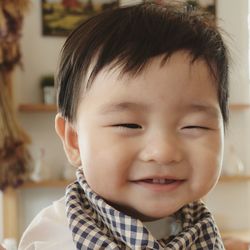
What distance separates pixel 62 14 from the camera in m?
2.28

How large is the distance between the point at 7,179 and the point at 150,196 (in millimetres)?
1561

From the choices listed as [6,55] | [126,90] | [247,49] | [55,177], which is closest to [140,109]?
[126,90]

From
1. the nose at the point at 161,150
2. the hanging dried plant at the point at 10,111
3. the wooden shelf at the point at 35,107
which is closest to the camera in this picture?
the nose at the point at 161,150

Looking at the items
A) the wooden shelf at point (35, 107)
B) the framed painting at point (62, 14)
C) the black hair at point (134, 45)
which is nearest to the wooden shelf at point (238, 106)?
the framed painting at point (62, 14)

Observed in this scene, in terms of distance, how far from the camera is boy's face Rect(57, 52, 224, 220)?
1.82 feet

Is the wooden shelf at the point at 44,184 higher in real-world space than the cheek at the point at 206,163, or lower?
lower

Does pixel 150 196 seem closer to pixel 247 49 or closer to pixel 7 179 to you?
pixel 7 179

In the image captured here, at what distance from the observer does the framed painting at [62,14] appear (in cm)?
227

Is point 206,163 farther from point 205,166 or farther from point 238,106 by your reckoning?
point 238,106

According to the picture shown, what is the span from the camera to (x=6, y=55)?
1.96 metres

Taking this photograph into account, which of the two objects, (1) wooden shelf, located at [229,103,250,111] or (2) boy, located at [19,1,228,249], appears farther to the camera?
(1) wooden shelf, located at [229,103,250,111]

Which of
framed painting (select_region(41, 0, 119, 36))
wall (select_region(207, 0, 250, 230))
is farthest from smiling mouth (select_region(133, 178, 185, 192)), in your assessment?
wall (select_region(207, 0, 250, 230))

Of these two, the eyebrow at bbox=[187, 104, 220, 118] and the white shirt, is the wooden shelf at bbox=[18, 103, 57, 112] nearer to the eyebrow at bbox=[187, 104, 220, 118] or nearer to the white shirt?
the white shirt

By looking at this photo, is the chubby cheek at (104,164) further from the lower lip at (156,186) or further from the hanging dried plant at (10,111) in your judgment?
the hanging dried plant at (10,111)
